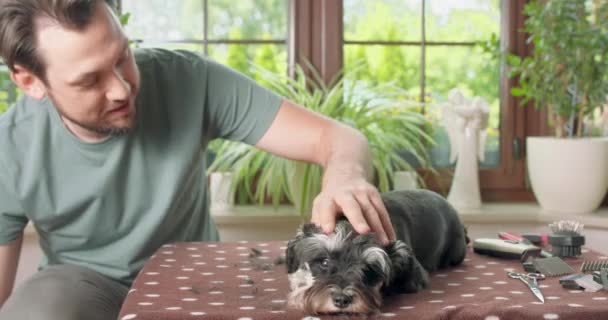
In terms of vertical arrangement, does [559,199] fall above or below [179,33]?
below

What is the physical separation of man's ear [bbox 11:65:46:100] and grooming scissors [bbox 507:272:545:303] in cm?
115

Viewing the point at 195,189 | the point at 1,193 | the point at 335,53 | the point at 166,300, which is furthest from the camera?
the point at 335,53

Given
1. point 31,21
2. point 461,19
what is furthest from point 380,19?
point 31,21

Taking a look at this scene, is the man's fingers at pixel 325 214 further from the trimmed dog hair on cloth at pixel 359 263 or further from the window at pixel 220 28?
the window at pixel 220 28

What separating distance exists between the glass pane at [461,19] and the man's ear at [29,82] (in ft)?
8.15

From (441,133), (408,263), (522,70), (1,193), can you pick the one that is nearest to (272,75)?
(441,133)

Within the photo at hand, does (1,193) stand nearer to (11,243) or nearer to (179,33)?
(11,243)

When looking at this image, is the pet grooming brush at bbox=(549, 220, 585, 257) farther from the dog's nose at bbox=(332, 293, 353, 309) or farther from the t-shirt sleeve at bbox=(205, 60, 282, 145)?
the t-shirt sleeve at bbox=(205, 60, 282, 145)

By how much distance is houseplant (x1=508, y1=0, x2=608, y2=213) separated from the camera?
362 centimetres

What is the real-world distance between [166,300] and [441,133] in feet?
9.49

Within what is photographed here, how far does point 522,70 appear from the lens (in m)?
3.82

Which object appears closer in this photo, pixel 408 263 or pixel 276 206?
pixel 408 263

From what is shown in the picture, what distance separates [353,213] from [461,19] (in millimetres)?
2817

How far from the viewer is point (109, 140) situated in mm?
1980
